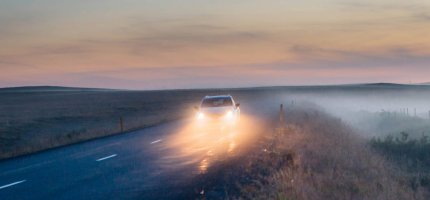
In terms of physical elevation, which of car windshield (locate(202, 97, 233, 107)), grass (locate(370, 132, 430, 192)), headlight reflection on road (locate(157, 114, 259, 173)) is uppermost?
car windshield (locate(202, 97, 233, 107))

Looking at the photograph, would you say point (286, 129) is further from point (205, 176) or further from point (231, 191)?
point (231, 191)

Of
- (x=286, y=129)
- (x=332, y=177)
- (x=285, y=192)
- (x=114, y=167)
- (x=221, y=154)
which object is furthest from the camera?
(x=286, y=129)

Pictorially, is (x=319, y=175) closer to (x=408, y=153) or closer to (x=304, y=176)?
(x=304, y=176)

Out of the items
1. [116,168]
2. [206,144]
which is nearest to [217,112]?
[206,144]

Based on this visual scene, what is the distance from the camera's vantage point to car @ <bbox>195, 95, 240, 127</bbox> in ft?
108

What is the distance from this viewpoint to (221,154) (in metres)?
20.4

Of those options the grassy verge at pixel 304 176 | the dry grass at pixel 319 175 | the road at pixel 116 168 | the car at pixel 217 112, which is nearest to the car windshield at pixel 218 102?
the car at pixel 217 112

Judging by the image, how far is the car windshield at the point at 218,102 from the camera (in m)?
33.5

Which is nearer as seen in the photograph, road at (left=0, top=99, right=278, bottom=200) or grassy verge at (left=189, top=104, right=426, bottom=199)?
grassy verge at (left=189, top=104, right=426, bottom=199)

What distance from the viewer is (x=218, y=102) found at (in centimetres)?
3369

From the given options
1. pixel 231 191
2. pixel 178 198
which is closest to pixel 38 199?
pixel 178 198

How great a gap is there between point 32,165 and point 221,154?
6397mm

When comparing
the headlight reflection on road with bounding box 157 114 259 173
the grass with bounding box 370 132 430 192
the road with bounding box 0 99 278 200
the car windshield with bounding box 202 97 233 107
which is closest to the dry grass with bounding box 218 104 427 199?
the headlight reflection on road with bounding box 157 114 259 173

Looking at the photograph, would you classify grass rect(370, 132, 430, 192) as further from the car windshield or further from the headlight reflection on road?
the car windshield
